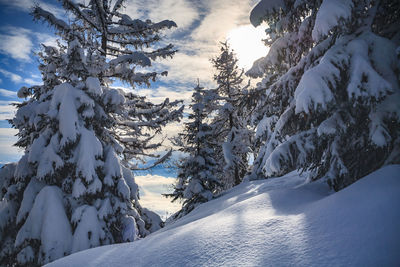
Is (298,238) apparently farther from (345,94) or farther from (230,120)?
(230,120)

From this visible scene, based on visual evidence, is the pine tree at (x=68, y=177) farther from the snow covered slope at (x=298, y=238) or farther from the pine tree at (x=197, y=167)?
the pine tree at (x=197, y=167)

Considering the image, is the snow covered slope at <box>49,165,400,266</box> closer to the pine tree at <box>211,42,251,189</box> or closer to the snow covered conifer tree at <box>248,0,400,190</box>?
the snow covered conifer tree at <box>248,0,400,190</box>

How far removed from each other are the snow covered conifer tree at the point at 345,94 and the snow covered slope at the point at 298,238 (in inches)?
37.9

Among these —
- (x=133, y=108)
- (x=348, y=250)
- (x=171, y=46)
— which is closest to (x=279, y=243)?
(x=348, y=250)

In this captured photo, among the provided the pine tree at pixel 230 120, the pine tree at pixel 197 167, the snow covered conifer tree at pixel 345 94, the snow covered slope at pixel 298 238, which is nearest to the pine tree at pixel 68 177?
the snow covered slope at pixel 298 238

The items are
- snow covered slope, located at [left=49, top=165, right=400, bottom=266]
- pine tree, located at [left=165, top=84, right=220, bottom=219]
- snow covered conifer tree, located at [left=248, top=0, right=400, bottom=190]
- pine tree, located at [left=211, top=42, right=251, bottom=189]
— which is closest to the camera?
snow covered slope, located at [left=49, top=165, right=400, bottom=266]

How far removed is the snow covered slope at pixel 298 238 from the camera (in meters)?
1.83

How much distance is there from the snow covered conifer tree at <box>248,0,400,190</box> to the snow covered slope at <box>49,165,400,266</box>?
0.96 m

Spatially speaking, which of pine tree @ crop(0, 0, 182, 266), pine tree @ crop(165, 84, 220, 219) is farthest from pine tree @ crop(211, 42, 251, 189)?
pine tree @ crop(0, 0, 182, 266)

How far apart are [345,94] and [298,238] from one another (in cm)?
275

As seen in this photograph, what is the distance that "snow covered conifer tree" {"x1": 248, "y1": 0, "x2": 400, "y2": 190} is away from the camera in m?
3.19

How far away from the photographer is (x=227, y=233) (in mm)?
2508

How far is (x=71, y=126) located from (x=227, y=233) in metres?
6.48

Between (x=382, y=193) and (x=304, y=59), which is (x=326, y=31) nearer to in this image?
(x=304, y=59)
